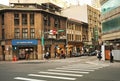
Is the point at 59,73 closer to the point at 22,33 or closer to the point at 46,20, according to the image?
the point at 22,33

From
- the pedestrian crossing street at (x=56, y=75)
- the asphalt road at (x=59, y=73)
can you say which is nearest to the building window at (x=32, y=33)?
the asphalt road at (x=59, y=73)

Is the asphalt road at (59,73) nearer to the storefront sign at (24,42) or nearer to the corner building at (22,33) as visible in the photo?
the storefront sign at (24,42)

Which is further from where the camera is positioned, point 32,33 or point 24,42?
point 32,33

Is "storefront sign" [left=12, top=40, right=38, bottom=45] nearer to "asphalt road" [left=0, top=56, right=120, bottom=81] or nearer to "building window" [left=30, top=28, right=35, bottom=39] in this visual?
"building window" [left=30, top=28, right=35, bottom=39]

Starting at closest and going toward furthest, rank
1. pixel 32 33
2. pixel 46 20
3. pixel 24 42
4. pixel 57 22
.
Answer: pixel 24 42 < pixel 32 33 < pixel 46 20 < pixel 57 22

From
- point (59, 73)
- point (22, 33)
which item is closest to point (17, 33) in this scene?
point (22, 33)

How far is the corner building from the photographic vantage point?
65.0 metres

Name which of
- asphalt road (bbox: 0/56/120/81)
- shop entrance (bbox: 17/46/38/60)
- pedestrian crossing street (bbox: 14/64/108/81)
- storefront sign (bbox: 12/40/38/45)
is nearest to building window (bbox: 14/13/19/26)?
storefront sign (bbox: 12/40/38/45)

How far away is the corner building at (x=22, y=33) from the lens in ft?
213

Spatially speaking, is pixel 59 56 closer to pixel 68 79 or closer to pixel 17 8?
pixel 17 8

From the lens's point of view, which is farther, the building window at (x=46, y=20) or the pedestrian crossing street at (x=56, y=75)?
the building window at (x=46, y=20)

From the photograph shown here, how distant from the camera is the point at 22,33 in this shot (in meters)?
65.5

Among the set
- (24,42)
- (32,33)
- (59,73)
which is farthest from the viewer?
(32,33)

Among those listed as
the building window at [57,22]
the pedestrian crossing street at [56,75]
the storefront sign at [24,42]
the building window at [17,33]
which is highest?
the building window at [57,22]
